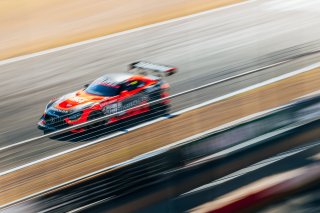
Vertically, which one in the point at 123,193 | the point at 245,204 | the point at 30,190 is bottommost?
the point at 245,204

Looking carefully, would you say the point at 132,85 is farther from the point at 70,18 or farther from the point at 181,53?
the point at 70,18

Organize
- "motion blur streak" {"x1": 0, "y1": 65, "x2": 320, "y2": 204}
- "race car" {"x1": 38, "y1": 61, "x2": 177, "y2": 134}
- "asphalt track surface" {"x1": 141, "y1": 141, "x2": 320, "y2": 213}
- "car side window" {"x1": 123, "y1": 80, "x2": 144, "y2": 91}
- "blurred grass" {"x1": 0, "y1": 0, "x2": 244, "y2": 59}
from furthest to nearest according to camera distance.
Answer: "blurred grass" {"x1": 0, "y1": 0, "x2": 244, "y2": 59} < "car side window" {"x1": 123, "y1": 80, "x2": 144, "y2": 91} < "race car" {"x1": 38, "y1": 61, "x2": 177, "y2": 134} < "asphalt track surface" {"x1": 141, "y1": 141, "x2": 320, "y2": 213} < "motion blur streak" {"x1": 0, "y1": 65, "x2": 320, "y2": 204}

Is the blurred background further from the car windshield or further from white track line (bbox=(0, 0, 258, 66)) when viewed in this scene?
white track line (bbox=(0, 0, 258, 66))

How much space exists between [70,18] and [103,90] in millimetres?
6062

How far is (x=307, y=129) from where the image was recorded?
6844 mm

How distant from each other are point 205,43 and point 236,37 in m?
0.89

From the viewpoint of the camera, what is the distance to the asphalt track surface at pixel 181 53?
10.8 meters

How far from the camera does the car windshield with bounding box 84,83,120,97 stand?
945 centimetres

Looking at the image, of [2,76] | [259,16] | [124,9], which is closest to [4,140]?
[2,76]

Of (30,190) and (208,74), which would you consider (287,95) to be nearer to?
(30,190)

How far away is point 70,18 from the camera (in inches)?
596

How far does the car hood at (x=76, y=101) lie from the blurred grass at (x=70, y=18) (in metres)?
4.84

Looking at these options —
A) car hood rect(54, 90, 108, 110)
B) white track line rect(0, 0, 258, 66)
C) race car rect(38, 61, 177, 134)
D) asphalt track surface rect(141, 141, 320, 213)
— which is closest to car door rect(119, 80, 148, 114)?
race car rect(38, 61, 177, 134)

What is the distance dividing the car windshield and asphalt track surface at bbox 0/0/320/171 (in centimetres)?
106
